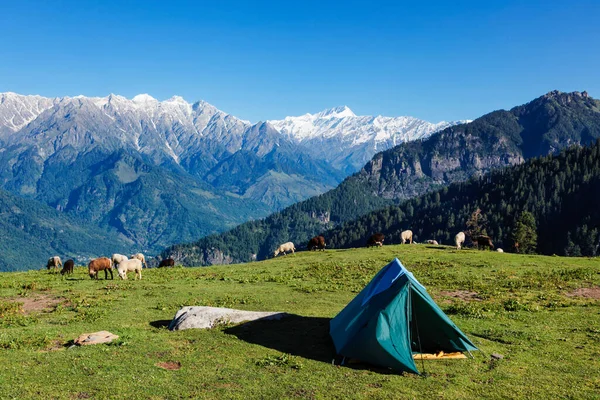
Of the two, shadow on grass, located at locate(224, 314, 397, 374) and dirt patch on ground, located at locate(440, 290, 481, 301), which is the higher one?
dirt patch on ground, located at locate(440, 290, 481, 301)

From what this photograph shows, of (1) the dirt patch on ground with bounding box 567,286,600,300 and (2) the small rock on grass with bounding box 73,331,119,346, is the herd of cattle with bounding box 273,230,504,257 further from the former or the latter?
(2) the small rock on grass with bounding box 73,331,119,346

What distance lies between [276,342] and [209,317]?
4.85 m

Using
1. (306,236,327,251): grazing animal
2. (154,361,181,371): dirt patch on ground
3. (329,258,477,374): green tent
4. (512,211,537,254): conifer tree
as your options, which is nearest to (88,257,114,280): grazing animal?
(154,361,181,371): dirt patch on ground

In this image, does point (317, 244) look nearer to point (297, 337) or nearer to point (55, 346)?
point (297, 337)

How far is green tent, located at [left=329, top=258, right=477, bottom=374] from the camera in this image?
60.3 ft

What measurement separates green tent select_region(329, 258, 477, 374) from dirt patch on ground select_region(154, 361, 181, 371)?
23.2ft

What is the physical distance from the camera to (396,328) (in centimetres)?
1895

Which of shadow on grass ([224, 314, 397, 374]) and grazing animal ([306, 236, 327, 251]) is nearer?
shadow on grass ([224, 314, 397, 374])


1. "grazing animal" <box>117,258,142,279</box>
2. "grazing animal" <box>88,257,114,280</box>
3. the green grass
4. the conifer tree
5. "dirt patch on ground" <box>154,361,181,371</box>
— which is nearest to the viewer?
the green grass

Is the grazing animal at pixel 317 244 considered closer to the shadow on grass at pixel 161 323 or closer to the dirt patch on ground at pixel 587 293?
the dirt patch on ground at pixel 587 293

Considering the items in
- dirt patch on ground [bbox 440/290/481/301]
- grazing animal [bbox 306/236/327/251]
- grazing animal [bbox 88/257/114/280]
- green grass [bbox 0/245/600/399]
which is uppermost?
grazing animal [bbox 306/236/327/251]

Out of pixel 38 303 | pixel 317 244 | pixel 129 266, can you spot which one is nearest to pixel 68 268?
pixel 129 266

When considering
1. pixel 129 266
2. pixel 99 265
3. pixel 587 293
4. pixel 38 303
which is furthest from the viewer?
pixel 99 265

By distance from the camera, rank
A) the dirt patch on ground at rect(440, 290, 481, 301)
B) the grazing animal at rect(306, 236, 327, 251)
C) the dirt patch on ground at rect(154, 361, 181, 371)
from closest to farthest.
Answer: the dirt patch on ground at rect(154, 361, 181, 371)
the dirt patch on ground at rect(440, 290, 481, 301)
the grazing animal at rect(306, 236, 327, 251)
